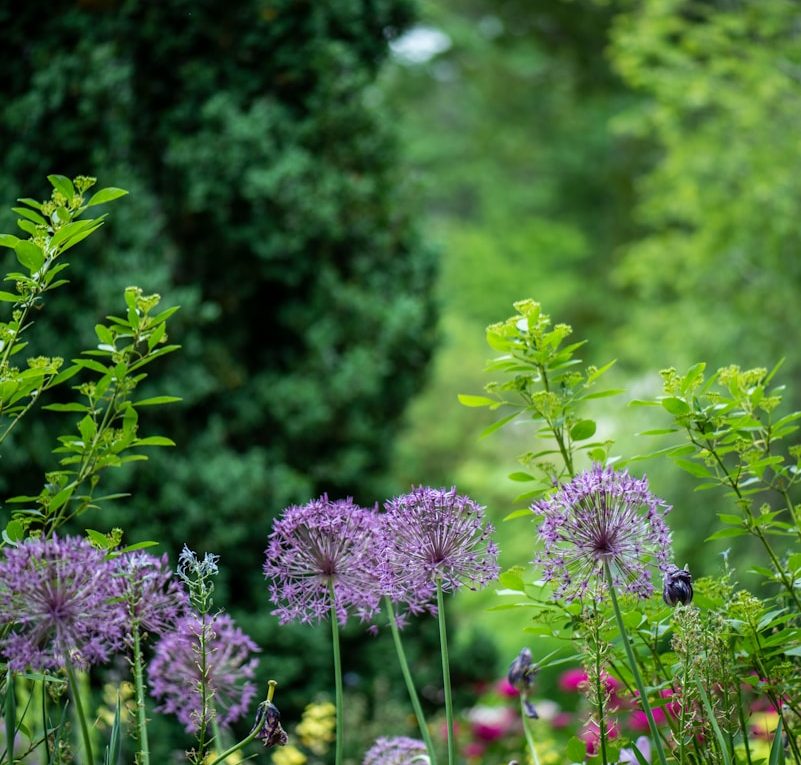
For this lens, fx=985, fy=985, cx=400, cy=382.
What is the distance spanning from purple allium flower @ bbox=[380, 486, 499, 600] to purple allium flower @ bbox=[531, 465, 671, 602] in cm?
9

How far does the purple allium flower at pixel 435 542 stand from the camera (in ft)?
4.22

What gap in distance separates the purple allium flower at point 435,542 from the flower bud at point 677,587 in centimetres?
22

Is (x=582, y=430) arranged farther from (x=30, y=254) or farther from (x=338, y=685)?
(x=30, y=254)

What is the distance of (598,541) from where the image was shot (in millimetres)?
1220

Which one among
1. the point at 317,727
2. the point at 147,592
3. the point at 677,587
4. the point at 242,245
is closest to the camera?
the point at 677,587

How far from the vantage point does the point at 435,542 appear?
1.29 m

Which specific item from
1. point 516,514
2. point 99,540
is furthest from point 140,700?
point 516,514

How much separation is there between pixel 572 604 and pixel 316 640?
3223 millimetres

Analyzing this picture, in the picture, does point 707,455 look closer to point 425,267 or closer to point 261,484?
point 261,484

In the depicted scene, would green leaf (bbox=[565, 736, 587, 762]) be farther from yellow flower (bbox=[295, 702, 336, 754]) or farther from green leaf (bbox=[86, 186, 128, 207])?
yellow flower (bbox=[295, 702, 336, 754])

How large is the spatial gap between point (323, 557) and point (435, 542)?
16 cm

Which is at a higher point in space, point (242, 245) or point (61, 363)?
point (61, 363)

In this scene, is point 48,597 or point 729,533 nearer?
point 48,597

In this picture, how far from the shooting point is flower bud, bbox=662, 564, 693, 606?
1250mm
